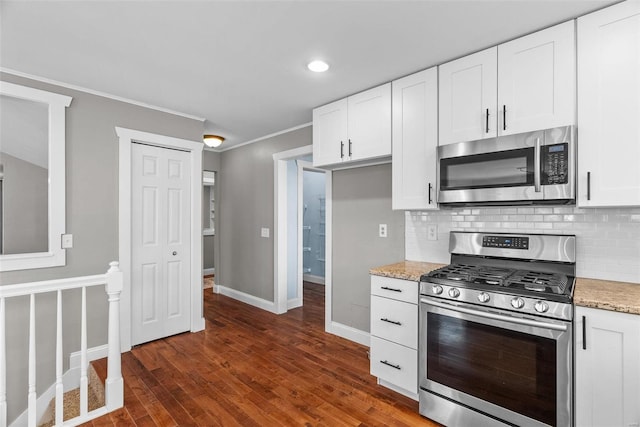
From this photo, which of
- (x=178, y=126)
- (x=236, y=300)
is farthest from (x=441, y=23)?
(x=236, y=300)

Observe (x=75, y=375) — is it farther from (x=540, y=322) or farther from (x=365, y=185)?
(x=540, y=322)

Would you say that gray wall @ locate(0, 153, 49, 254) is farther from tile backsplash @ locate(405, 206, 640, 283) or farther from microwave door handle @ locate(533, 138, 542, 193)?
microwave door handle @ locate(533, 138, 542, 193)

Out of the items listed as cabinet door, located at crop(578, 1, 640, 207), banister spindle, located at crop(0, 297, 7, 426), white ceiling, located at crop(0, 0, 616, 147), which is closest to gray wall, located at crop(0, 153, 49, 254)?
white ceiling, located at crop(0, 0, 616, 147)

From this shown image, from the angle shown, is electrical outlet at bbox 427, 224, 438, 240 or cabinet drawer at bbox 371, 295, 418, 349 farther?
electrical outlet at bbox 427, 224, 438, 240

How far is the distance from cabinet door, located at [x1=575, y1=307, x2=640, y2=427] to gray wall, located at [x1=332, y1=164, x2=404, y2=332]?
1.52m

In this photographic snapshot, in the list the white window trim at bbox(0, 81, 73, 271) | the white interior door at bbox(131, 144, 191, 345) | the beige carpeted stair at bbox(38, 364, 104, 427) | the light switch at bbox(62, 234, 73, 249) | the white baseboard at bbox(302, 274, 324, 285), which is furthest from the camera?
the white baseboard at bbox(302, 274, 324, 285)

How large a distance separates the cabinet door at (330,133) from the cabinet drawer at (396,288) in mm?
1203

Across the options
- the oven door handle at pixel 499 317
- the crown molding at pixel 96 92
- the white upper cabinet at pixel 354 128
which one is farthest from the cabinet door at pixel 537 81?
the crown molding at pixel 96 92

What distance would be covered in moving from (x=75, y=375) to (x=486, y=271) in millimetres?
3490

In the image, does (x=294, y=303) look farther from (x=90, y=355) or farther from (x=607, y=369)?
(x=607, y=369)

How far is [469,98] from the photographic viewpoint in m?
2.23

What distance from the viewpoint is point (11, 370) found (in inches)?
98.0

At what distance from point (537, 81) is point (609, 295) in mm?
1274

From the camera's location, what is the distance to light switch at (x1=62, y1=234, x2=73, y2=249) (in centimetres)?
276
